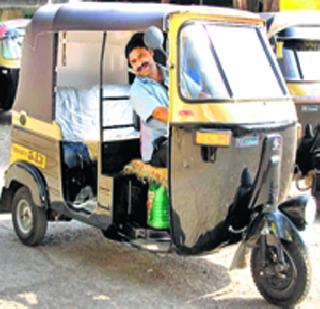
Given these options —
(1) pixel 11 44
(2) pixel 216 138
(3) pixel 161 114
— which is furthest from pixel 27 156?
(1) pixel 11 44

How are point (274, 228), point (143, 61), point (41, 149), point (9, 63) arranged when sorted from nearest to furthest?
point (274, 228)
point (143, 61)
point (41, 149)
point (9, 63)

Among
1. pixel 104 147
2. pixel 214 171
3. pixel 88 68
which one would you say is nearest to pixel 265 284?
pixel 214 171

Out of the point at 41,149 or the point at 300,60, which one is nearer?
the point at 41,149

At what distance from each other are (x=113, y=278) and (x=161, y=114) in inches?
50.4

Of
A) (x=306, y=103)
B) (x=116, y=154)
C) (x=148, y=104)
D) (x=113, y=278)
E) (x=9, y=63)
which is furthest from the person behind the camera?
(x=9, y=63)

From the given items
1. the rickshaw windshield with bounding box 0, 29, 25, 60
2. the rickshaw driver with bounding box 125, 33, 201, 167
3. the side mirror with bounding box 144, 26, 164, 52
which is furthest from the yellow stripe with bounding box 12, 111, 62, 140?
the rickshaw windshield with bounding box 0, 29, 25, 60

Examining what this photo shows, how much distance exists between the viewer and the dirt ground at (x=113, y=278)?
4680mm

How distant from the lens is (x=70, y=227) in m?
6.37

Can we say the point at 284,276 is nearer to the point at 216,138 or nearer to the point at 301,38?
the point at 216,138

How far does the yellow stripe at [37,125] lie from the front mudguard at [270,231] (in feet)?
5.65

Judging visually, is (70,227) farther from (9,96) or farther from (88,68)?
(9,96)

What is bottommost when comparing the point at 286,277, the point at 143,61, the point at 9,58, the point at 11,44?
the point at 286,277

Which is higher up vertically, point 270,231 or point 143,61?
point 143,61

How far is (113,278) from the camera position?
511 centimetres
